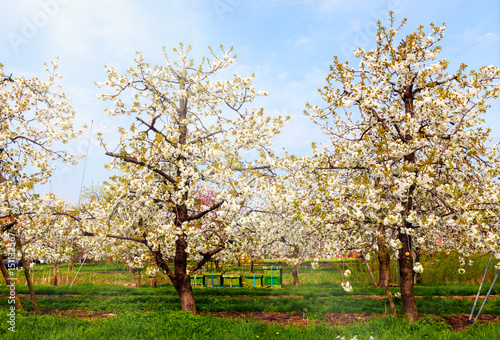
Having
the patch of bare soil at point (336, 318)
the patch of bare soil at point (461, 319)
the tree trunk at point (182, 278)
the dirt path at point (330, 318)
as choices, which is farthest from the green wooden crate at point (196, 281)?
the patch of bare soil at point (461, 319)

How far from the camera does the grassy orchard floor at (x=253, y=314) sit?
756 centimetres

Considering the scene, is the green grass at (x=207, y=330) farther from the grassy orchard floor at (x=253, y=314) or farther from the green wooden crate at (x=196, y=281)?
the green wooden crate at (x=196, y=281)

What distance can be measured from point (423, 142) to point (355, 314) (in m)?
6.43

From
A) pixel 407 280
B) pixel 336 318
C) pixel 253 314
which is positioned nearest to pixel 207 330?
pixel 253 314

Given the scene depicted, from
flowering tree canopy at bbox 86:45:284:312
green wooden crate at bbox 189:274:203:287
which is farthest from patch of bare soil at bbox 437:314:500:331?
green wooden crate at bbox 189:274:203:287

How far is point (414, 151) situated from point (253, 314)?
6894mm

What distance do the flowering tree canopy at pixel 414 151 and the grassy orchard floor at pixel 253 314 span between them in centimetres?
196

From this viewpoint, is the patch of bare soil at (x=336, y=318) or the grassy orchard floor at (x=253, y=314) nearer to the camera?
the grassy orchard floor at (x=253, y=314)

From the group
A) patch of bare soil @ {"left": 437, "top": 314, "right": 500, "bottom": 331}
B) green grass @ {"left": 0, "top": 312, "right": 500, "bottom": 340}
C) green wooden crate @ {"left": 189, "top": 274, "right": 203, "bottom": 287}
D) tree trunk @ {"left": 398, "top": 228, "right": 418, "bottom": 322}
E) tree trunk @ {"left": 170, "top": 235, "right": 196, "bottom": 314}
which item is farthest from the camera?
green wooden crate @ {"left": 189, "top": 274, "right": 203, "bottom": 287}

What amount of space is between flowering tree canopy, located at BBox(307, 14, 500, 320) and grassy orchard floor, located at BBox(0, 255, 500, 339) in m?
1.96

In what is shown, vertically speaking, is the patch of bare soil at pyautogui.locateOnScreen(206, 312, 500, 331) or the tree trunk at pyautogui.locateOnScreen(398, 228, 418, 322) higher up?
the tree trunk at pyautogui.locateOnScreen(398, 228, 418, 322)

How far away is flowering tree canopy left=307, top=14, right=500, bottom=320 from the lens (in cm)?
801

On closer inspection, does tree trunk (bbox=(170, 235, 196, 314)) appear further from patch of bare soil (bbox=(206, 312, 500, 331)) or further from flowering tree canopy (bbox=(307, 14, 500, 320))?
flowering tree canopy (bbox=(307, 14, 500, 320))

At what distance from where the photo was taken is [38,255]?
9.73 meters
